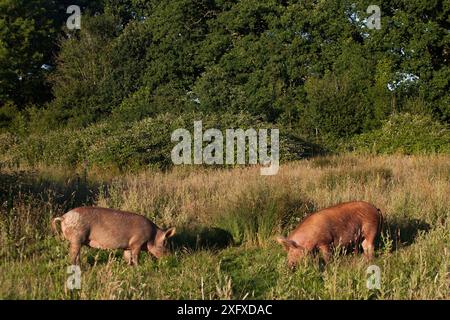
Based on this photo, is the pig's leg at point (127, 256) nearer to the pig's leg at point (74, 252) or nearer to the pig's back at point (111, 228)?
the pig's back at point (111, 228)

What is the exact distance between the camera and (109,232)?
5875 mm

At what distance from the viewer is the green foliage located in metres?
23.5

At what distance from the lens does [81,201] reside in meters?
9.14

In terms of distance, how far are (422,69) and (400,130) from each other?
5.43 m

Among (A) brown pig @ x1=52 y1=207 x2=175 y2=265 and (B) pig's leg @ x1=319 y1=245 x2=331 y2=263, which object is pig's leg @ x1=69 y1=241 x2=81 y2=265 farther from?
(B) pig's leg @ x1=319 y1=245 x2=331 y2=263

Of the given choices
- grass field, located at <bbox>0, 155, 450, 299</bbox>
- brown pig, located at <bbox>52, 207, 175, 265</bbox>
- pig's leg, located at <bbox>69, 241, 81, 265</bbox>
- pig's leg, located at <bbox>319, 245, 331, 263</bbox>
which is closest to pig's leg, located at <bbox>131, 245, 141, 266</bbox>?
brown pig, located at <bbox>52, 207, 175, 265</bbox>

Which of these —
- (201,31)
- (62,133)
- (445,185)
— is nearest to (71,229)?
(445,185)

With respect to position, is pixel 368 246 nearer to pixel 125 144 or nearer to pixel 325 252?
pixel 325 252

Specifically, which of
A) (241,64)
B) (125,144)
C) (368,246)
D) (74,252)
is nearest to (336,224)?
(368,246)

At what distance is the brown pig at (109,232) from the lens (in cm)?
580

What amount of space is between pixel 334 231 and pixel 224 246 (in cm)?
178

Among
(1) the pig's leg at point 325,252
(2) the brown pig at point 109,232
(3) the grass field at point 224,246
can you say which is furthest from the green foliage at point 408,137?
(2) the brown pig at point 109,232

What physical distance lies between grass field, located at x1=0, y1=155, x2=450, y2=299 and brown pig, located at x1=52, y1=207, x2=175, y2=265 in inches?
6.5
